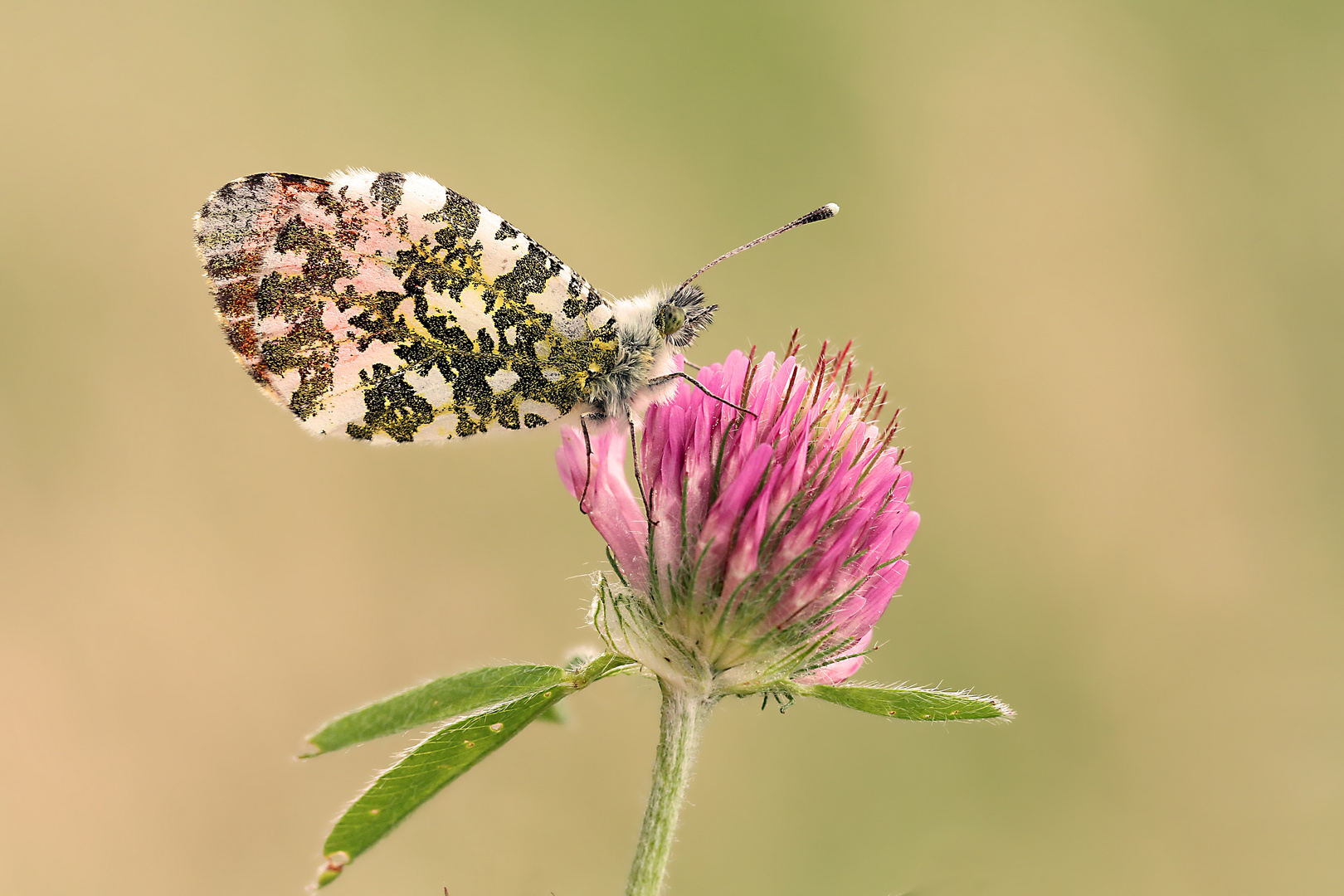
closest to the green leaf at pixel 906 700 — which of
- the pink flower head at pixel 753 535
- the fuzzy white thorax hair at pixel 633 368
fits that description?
the pink flower head at pixel 753 535

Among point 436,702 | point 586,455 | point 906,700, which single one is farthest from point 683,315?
point 436,702

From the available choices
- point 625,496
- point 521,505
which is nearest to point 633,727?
point 521,505

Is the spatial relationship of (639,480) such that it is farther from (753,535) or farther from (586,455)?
(753,535)

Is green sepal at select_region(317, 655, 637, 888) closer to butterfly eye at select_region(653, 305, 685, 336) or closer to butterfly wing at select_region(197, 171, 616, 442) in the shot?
butterfly wing at select_region(197, 171, 616, 442)

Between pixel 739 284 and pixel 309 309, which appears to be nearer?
pixel 309 309

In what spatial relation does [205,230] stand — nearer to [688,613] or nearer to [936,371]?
[688,613]

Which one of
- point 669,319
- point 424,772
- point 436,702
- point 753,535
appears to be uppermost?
point 669,319
